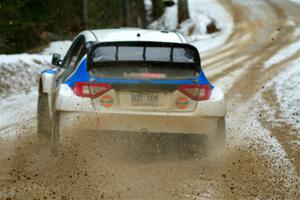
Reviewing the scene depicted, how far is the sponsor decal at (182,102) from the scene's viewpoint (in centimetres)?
701

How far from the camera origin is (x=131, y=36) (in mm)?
7707

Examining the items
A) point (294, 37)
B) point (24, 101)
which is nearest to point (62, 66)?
point (24, 101)

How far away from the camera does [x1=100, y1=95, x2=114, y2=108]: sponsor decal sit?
269 inches

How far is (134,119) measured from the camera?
686 centimetres

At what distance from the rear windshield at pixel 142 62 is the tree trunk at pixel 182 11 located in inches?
1032

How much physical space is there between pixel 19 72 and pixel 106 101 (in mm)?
9034

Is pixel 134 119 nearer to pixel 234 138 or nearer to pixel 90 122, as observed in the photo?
pixel 90 122

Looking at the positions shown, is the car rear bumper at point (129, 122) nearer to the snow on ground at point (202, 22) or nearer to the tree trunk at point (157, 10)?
the snow on ground at point (202, 22)

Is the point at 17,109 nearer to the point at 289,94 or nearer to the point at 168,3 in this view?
the point at 289,94

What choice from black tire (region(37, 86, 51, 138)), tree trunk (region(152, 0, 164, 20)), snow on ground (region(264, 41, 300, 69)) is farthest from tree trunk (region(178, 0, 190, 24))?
black tire (region(37, 86, 51, 138))

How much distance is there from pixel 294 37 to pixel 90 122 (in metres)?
20.8

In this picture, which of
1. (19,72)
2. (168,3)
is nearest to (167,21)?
(168,3)

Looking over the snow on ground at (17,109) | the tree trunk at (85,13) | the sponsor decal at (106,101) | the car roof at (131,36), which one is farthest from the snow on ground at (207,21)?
the sponsor decal at (106,101)

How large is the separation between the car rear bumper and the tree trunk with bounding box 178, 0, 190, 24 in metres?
26.5
